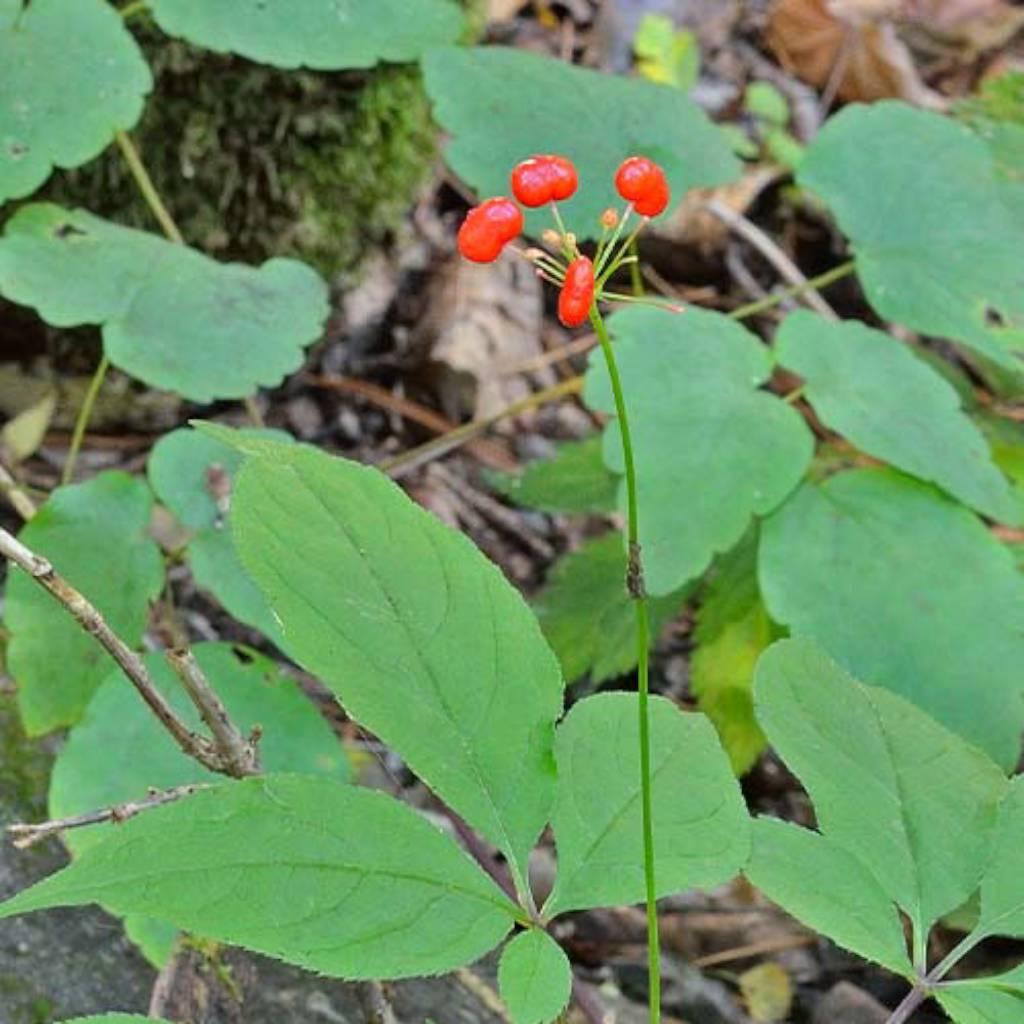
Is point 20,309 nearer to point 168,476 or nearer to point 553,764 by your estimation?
point 168,476

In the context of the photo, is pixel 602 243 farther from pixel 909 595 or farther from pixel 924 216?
pixel 924 216

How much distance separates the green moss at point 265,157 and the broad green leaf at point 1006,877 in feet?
5.46

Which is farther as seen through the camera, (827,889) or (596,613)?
(596,613)

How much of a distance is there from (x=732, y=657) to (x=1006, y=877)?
95 cm

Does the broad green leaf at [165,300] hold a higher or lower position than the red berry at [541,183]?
lower

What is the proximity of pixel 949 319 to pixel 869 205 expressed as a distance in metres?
0.21

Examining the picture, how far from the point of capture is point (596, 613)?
1.99 m

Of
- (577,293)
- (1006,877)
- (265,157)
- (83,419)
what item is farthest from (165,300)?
(1006,877)

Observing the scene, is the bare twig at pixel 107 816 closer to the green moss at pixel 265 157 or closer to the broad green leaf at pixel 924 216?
the broad green leaf at pixel 924 216

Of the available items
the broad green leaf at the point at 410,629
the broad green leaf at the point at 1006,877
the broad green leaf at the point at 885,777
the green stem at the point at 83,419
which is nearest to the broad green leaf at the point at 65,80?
the green stem at the point at 83,419

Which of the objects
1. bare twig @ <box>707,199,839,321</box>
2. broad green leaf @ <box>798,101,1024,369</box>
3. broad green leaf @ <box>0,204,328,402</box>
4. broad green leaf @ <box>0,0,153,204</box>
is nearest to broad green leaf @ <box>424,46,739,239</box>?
broad green leaf @ <box>798,101,1024,369</box>

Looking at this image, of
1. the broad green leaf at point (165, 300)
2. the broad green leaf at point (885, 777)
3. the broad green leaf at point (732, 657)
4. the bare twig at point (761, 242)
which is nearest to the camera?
the broad green leaf at point (885, 777)

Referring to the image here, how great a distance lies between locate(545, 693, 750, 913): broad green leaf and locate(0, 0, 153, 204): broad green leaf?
3.41 ft

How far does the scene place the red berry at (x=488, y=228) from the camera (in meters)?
0.86
